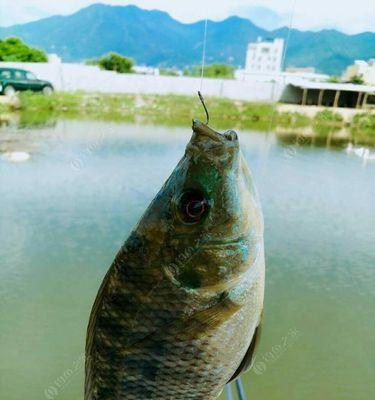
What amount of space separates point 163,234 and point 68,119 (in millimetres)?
15671

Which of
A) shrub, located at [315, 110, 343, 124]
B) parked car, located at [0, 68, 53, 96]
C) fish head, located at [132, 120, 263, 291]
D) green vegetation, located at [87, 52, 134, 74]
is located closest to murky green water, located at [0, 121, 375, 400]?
fish head, located at [132, 120, 263, 291]

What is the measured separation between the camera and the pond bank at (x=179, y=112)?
652 inches

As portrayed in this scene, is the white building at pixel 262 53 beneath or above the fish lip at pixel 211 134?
beneath

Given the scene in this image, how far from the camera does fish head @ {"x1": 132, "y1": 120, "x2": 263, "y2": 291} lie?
63 centimetres

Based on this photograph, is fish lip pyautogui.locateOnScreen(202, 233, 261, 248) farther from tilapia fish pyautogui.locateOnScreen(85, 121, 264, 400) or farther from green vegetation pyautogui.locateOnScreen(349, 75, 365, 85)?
green vegetation pyautogui.locateOnScreen(349, 75, 365, 85)

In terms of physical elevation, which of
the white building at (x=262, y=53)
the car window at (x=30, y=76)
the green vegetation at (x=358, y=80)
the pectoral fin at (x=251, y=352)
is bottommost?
the white building at (x=262, y=53)

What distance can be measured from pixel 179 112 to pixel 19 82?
619 cm

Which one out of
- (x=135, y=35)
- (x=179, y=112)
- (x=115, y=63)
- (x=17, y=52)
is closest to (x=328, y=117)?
(x=179, y=112)

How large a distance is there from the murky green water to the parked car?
873cm

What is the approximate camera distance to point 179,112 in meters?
18.5

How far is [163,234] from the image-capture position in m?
0.66

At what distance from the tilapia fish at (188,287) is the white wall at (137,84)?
18786 mm

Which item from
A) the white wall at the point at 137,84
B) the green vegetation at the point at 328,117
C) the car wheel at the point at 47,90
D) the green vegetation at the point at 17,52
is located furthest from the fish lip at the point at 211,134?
the green vegetation at the point at 17,52

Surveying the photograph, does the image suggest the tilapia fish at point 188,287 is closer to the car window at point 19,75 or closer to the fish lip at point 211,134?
the fish lip at point 211,134
